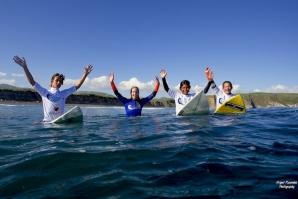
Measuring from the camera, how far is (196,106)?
12641mm

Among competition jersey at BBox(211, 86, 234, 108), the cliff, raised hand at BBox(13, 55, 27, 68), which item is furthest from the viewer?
the cliff

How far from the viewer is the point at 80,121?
35.1 ft

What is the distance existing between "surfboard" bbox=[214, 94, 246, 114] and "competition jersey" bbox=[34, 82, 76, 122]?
29.7ft

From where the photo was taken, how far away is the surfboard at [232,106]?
13422 mm

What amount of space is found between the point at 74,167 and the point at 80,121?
7.45m

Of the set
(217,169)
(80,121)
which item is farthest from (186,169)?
(80,121)

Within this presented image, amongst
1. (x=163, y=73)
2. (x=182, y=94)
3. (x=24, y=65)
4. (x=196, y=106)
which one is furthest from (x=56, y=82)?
(x=196, y=106)

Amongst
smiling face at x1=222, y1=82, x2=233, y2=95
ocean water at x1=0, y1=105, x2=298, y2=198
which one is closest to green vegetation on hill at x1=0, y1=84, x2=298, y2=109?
smiling face at x1=222, y1=82, x2=233, y2=95

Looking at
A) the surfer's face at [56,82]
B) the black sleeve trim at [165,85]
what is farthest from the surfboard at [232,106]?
the surfer's face at [56,82]

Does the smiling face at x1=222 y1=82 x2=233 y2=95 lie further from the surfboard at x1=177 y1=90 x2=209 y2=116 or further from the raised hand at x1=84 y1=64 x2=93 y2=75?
the raised hand at x1=84 y1=64 x2=93 y2=75

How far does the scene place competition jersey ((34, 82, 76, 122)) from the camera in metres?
8.51

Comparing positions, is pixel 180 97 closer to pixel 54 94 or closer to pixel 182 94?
pixel 182 94

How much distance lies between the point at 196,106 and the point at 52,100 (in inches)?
A: 308

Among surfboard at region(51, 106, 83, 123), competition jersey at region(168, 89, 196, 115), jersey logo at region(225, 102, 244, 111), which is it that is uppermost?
competition jersey at region(168, 89, 196, 115)
